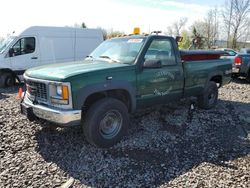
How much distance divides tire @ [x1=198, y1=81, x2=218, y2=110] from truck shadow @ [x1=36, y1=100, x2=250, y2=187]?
730 mm

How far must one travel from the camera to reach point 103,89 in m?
4.38

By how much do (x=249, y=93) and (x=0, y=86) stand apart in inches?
372

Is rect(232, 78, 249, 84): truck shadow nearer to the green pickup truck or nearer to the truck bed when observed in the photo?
the truck bed

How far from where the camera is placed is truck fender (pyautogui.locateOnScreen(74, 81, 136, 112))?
4.13m

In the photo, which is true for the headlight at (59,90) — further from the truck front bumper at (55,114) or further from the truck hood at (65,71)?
the truck front bumper at (55,114)

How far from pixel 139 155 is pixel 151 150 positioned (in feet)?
0.98

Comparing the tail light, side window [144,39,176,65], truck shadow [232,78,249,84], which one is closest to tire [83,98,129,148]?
side window [144,39,176,65]

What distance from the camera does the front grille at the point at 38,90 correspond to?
4387mm

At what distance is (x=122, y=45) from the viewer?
548 cm

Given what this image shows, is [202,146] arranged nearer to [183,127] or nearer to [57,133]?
[183,127]

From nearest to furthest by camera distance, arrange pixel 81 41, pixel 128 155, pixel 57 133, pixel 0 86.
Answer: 1. pixel 128 155
2. pixel 57 133
3. pixel 0 86
4. pixel 81 41

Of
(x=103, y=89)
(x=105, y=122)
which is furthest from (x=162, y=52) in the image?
(x=105, y=122)

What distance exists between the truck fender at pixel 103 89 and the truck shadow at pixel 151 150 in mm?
812

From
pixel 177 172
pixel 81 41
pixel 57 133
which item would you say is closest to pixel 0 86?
pixel 81 41
